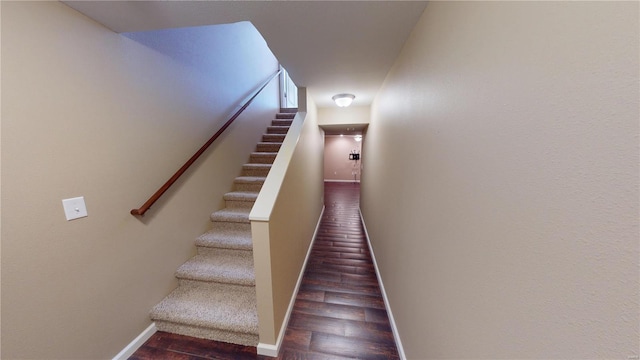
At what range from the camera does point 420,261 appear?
3.55ft

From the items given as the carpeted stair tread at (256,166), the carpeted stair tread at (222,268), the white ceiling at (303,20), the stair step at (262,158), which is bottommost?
the carpeted stair tread at (222,268)

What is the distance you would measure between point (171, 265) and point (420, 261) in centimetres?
186

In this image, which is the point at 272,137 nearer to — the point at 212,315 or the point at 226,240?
the point at 226,240

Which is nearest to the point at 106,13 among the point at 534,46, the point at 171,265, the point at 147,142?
the point at 147,142

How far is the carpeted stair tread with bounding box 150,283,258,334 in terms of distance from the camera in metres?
1.42

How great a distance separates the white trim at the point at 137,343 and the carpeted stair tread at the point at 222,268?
359 mm

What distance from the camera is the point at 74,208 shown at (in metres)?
1.08

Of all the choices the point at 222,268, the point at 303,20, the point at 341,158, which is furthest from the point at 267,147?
the point at 341,158

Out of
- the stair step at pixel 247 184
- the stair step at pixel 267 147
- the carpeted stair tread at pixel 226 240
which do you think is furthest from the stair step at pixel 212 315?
the stair step at pixel 267 147

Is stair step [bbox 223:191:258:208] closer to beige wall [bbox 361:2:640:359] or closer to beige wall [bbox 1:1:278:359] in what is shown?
beige wall [bbox 1:1:278:359]

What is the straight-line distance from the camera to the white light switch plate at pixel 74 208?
105cm

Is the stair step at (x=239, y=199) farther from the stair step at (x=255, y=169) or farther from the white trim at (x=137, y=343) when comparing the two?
the white trim at (x=137, y=343)

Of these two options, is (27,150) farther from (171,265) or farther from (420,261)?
(420,261)

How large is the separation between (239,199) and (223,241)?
551mm
